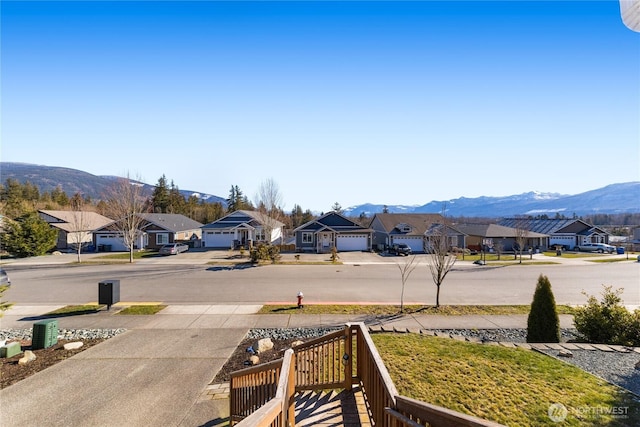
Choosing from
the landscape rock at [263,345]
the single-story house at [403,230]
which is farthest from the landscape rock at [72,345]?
the single-story house at [403,230]

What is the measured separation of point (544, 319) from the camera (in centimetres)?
1024

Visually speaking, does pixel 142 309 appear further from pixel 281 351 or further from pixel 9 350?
pixel 281 351

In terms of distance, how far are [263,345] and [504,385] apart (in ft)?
21.0

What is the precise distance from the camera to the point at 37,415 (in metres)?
6.58

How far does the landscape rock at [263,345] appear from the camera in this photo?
31.6 feet

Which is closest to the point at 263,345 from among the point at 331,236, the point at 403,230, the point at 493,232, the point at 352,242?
the point at 331,236

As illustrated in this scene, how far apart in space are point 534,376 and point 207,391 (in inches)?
284

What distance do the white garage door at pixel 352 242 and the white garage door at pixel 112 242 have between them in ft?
88.2

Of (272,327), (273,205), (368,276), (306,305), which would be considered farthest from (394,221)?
(272,327)

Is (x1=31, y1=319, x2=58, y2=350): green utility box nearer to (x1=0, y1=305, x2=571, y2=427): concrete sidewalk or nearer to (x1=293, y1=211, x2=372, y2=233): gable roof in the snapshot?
(x1=0, y1=305, x2=571, y2=427): concrete sidewalk

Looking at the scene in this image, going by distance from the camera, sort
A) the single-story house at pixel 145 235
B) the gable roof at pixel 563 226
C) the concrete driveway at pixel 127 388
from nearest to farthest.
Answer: the concrete driveway at pixel 127 388, the single-story house at pixel 145 235, the gable roof at pixel 563 226

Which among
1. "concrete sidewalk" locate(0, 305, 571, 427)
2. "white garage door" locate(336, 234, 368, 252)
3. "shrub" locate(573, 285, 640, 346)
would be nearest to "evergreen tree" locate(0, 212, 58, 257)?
"concrete sidewalk" locate(0, 305, 571, 427)

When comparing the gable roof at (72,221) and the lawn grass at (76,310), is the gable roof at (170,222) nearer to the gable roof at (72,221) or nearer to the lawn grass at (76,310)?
Result: the gable roof at (72,221)

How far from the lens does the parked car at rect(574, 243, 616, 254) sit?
140 feet
